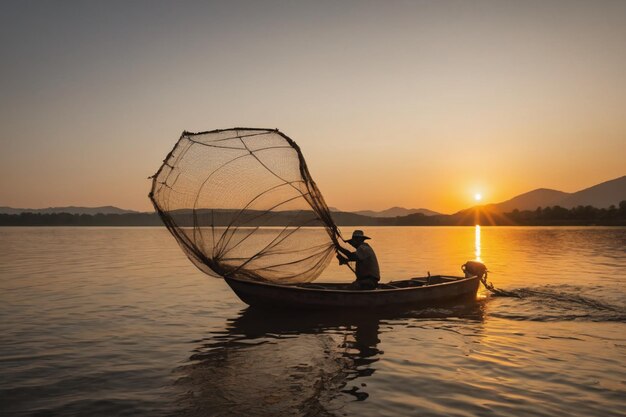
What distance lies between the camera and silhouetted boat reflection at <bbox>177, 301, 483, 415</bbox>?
7.13 m

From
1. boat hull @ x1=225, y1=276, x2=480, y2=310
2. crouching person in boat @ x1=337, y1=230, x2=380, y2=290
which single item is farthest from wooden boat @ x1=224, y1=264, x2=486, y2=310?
crouching person in boat @ x1=337, y1=230, x2=380, y2=290

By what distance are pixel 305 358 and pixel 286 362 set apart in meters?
0.51

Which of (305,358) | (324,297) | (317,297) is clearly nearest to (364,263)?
(324,297)

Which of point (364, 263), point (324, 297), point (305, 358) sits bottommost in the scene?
point (305, 358)

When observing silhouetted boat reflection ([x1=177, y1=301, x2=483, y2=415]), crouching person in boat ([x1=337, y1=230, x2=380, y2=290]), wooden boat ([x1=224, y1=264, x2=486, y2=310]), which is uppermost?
crouching person in boat ([x1=337, y1=230, x2=380, y2=290])

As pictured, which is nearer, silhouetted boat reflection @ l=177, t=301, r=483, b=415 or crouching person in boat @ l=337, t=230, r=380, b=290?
silhouetted boat reflection @ l=177, t=301, r=483, b=415

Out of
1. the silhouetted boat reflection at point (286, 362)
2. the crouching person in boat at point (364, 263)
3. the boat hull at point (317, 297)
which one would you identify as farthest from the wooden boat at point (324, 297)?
the crouching person in boat at point (364, 263)

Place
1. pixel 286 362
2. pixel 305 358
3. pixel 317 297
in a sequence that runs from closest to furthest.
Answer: pixel 286 362 → pixel 305 358 → pixel 317 297

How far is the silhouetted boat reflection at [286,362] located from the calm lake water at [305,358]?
4cm

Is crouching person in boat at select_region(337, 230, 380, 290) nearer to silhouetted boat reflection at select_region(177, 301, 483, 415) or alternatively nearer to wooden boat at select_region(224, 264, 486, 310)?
wooden boat at select_region(224, 264, 486, 310)

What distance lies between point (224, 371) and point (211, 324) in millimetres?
4734

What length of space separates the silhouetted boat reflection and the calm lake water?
4 cm

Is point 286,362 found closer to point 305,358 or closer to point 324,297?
point 305,358

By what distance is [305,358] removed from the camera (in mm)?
9695
